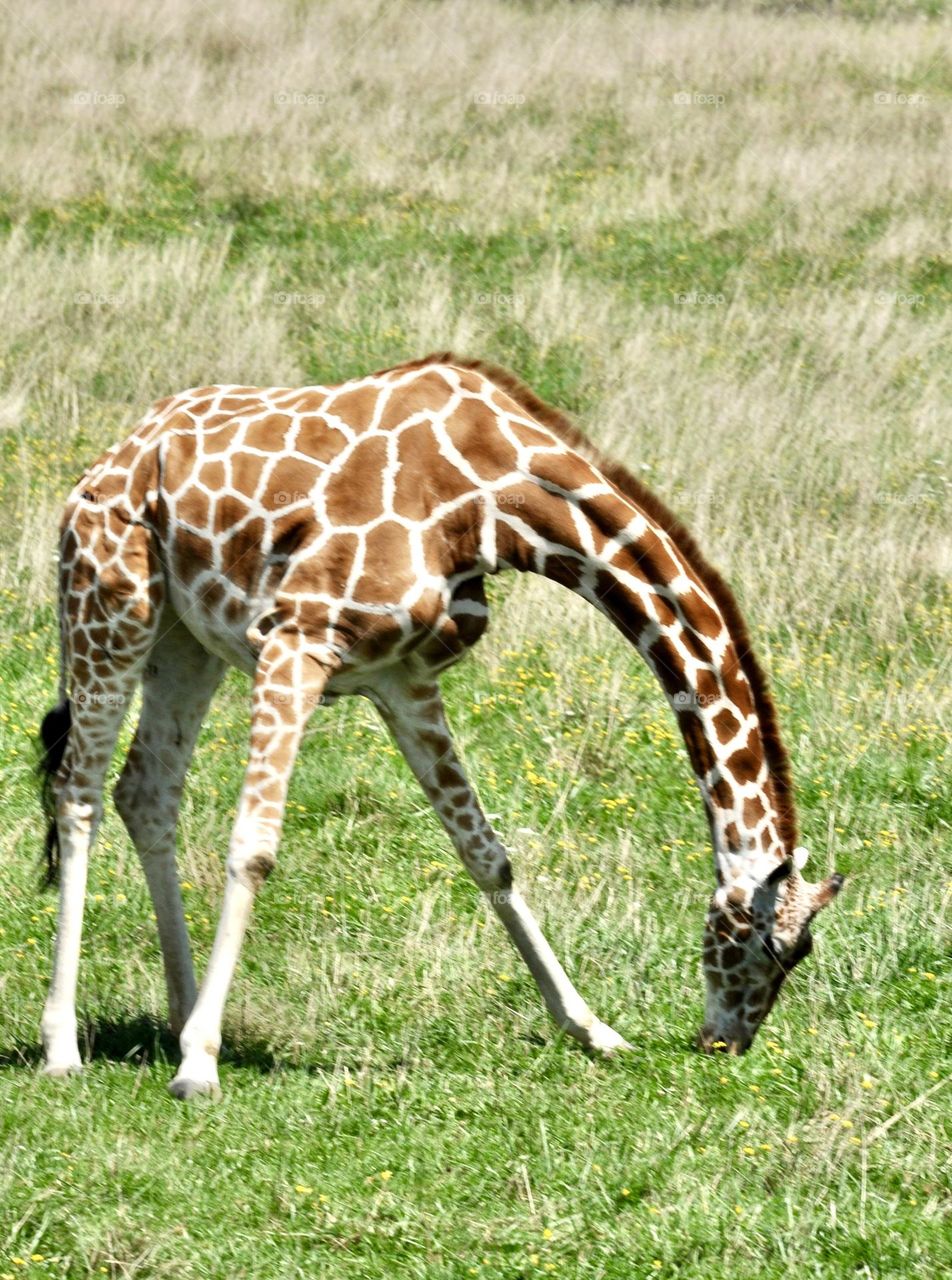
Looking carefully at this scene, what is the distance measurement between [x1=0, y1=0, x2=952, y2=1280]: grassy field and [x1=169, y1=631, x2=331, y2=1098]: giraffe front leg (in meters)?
0.31

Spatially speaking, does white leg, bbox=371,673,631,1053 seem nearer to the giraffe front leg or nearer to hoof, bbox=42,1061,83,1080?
the giraffe front leg

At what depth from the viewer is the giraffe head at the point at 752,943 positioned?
5.35 metres

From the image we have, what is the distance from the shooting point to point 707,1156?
4.96 m

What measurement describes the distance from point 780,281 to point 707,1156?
1095cm

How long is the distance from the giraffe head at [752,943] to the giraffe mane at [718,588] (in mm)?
184

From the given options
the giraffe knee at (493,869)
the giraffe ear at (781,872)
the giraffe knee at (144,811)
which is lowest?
the giraffe knee at (144,811)

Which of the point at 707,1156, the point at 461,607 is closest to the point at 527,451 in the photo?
the point at 461,607

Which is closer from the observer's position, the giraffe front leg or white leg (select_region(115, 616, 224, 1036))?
the giraffe front leg

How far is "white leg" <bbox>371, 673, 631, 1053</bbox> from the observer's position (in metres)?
5.91

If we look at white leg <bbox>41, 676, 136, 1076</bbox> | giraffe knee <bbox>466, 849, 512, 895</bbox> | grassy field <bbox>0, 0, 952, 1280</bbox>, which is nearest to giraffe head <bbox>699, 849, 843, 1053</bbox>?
grassy field <bbox>0, 0, 952, 1280</bbox>

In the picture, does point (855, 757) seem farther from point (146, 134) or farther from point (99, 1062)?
point (146, 134)

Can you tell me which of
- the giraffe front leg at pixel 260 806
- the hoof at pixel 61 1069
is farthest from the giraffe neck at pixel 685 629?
the hoof at pixel 61 1069

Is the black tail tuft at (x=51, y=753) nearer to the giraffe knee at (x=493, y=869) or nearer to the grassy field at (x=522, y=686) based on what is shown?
the grassy field at (x=522, y=686)

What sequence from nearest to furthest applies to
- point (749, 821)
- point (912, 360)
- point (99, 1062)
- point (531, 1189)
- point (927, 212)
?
point (531, 1189) → point (749, 821) → point (99, 1062) → point (912, 360) → point (927, 212)
